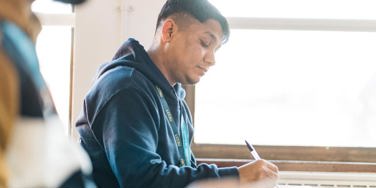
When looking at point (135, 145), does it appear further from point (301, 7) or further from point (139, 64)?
point (301, 7)

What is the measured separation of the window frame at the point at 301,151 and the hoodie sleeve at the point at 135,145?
39.1 inches

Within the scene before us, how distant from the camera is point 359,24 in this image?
2.10m

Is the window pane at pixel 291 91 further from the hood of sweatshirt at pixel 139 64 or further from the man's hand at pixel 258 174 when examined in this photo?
the man's hand at pixel 258 174

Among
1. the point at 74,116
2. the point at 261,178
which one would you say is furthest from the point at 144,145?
the point at 74,116

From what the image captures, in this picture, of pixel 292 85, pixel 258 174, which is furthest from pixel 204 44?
pixel 292 85

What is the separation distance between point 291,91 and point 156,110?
118 centimetres

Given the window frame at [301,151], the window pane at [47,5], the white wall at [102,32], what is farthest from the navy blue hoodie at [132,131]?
the window frame at [301,151]

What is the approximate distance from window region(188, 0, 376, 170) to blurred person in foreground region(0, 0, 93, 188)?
1.73 m

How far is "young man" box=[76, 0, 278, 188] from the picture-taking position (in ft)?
3.39

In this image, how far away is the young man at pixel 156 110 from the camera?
1032 millimetres

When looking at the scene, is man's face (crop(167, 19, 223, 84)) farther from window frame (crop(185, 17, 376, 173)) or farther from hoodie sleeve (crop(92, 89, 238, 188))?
window frame (crop(185, 17, 376, 173))

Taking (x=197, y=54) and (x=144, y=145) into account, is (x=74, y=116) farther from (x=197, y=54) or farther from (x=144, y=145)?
(x=144, y=145)

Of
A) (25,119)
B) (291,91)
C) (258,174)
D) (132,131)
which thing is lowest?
(291,91)

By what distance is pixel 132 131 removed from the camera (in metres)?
1.03
